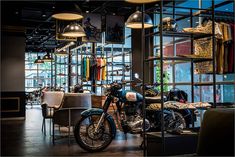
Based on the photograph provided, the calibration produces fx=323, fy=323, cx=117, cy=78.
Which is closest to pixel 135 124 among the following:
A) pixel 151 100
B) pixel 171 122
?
pixel 151 100

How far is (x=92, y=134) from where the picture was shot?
5230 mm

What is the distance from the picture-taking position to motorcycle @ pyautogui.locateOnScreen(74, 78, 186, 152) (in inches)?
205

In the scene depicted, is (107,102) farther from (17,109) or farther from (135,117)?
(17,109)

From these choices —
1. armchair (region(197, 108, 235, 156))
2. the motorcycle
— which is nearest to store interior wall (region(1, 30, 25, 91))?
the motorcycle

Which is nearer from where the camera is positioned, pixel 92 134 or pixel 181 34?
pixel 181 34

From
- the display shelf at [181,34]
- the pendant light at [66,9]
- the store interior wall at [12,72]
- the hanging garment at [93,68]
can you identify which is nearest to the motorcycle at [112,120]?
the display shelf at [181,34]

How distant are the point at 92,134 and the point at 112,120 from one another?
403 millimetres

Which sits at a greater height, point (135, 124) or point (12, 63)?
point (12, 63)

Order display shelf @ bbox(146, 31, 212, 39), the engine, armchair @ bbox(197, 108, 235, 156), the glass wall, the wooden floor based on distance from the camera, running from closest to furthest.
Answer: armchair @ bbox(197, 108, 235, 156), display shelf @ bbox(146, 31, 212, 39), the wooden floor, the engine, the glass wall

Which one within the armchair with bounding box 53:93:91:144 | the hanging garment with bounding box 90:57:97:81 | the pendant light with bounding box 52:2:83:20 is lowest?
the armchair with bounding box 53:93:91:144

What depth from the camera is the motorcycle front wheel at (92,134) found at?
5168mm

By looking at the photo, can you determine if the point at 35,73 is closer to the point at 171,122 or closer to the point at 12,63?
the point at 12,63

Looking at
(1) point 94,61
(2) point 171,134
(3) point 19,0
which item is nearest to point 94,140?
(2) point 171,134

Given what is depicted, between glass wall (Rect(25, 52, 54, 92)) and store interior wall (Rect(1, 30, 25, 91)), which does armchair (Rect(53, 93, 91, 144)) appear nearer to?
store interior wall (Rect(1, 30, 25, 91))
